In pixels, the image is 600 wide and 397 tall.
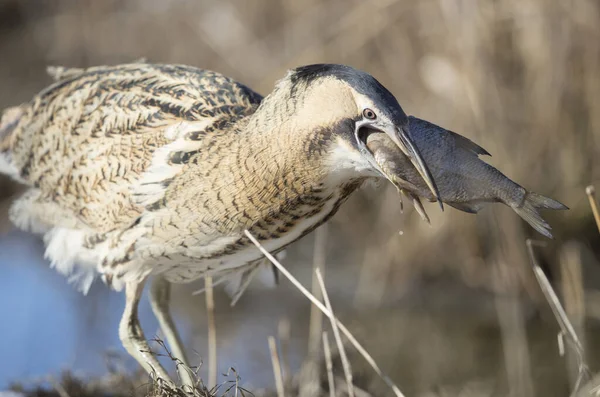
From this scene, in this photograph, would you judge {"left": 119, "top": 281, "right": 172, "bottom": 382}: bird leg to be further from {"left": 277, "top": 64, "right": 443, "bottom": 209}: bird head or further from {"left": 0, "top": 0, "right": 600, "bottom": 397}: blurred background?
{"left": 277, "top": 64, "right": 443, "bottom": 209}: bird head

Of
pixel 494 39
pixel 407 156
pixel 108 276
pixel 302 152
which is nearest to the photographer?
pixel 407 156

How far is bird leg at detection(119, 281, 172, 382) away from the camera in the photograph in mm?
3229

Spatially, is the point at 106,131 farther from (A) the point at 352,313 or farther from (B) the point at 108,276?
(A) the point at 352,313

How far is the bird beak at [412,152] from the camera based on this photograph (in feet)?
7.66

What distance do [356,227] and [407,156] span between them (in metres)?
3.16

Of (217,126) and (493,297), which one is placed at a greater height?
(217,126)

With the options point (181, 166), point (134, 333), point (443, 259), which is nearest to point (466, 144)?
point (181, 166)

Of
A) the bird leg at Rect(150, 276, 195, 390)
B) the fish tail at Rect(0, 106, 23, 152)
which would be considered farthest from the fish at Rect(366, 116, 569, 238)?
the fish tail at Rect(0, 106, 23, 152)

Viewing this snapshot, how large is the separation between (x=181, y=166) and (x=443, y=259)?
251 cm

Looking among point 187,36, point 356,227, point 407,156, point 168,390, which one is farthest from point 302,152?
point 187,36

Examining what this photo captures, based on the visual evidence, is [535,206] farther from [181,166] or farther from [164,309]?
[164,309]

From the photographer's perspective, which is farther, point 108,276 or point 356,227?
point 356,227

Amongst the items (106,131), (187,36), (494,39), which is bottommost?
(106,131)

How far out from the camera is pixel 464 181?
253 centimetres
